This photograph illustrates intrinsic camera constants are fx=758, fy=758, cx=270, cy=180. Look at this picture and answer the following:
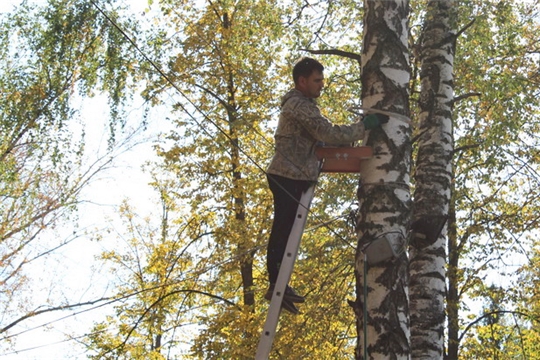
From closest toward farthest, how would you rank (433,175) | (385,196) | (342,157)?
(385,196)
(342,157)
(433,175)

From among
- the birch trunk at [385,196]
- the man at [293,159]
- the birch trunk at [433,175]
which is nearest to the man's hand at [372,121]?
the birch trunk at [385,196]

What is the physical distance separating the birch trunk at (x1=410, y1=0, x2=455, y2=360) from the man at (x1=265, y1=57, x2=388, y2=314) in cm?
208

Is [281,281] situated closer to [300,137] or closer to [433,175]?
[300,137]

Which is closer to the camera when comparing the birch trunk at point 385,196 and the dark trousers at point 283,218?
the birch trunk at point 385,196

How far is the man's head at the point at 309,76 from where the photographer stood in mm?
4988

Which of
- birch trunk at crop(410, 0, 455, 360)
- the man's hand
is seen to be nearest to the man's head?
the man's hand

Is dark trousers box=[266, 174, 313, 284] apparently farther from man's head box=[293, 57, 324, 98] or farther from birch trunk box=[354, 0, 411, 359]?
man's head box=[293, 57, 324, 98]

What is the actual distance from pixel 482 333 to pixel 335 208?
A: 5.30 metres

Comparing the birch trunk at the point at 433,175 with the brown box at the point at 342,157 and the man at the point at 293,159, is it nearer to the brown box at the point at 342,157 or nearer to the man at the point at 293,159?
the brown box at the point at 342,157

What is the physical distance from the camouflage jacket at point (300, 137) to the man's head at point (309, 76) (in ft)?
0.19

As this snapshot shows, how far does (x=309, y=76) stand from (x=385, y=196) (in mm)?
1023

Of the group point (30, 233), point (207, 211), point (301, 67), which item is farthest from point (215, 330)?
point (301, 67)

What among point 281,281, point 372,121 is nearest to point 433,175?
point 372,121

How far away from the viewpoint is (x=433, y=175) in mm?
7293
